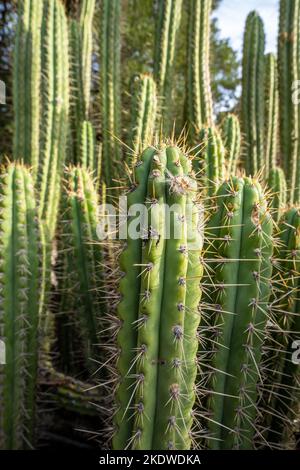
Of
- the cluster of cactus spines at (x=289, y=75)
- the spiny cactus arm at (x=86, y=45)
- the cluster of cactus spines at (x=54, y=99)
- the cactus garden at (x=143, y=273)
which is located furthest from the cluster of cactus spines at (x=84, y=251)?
the cluster of cactus spines at (x=289, y=75)

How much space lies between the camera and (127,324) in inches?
71.9

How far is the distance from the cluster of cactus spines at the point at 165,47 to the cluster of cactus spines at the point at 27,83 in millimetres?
1068

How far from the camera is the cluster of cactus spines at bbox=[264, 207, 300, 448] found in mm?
2420

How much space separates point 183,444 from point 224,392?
385 millimetres

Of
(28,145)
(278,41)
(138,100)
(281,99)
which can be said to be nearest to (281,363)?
(138,100)

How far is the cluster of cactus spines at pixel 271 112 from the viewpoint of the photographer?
5.51 m

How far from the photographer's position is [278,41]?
5.31 m

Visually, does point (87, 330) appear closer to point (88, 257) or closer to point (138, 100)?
point (88, 257)

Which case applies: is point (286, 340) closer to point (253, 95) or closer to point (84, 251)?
point (84, 251)

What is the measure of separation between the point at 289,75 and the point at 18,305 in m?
3.70

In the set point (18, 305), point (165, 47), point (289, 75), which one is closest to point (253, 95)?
point (289, 75)

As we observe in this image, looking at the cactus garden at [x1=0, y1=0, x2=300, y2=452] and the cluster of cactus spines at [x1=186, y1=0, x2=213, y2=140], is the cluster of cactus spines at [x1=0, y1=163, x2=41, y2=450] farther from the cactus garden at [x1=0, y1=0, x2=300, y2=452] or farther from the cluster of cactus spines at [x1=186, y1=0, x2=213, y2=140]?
the cluster of cactus spines at [x1=186, y1=0, x2=213, y2=140]

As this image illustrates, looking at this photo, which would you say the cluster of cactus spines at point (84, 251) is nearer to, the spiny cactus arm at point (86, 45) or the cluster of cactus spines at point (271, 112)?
the spiny cactus arm at point (86, 45)

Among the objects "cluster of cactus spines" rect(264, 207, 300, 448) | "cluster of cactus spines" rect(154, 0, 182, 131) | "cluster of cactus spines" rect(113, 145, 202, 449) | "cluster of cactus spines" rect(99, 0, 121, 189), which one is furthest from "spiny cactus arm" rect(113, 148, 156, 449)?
"cluster of cactus spines" rect(154, 0, 182, 131)
